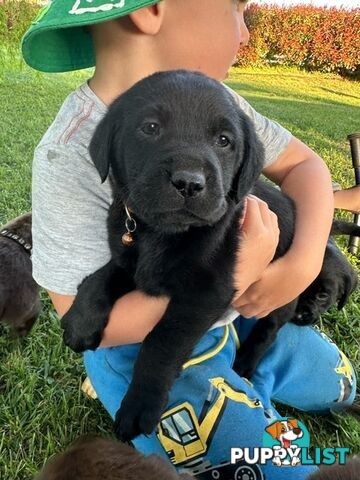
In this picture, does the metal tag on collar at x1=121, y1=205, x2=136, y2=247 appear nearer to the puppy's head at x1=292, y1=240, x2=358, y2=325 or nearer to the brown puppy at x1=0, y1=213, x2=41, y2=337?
the puppy's head at x1=292, y1=240, x2=358, y2=325

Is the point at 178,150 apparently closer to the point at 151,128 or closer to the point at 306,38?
the point at 151,128

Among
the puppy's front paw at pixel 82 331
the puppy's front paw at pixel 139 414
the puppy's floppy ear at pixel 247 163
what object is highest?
the puppy's floppy ear at pixel 247 163

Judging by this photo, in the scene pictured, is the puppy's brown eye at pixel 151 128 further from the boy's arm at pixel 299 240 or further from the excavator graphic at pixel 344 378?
the excavator graphic at pixel 344 378

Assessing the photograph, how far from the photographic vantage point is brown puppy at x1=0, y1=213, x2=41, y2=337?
9.12 feet

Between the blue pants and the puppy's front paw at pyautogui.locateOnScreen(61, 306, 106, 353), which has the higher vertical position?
the puppy's front paw at pyautogui.locateOnScreen(61, 306, 106, 353)

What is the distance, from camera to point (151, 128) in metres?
1.59

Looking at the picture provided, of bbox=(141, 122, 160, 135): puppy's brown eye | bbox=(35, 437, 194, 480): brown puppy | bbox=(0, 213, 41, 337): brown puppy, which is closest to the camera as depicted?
bbox=(35, 437, 194, 480): brown puppy

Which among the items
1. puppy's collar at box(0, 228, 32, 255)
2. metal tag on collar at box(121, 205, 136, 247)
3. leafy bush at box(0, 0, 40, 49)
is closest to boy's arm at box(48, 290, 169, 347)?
metal tag on collar at box(121, 205, 136, 247)

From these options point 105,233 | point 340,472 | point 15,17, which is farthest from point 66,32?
point 15,17

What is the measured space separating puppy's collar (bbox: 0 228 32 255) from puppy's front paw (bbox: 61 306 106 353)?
1.20 m

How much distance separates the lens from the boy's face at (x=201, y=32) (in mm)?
1921

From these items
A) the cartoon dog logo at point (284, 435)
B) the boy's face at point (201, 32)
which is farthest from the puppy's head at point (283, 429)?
the boy's face at point (201, 32)

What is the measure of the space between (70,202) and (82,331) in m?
0.45

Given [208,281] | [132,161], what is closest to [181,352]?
[208,281]
